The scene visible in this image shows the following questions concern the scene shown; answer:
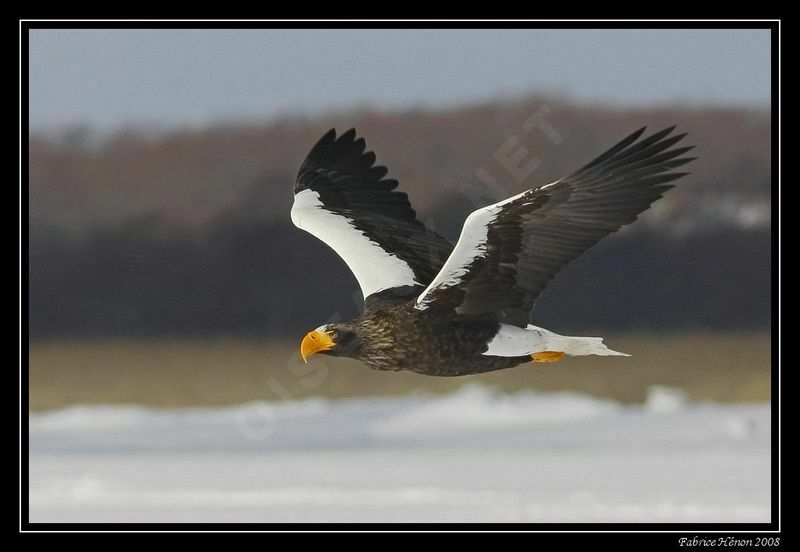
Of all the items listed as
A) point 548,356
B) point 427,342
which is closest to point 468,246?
point 427,342

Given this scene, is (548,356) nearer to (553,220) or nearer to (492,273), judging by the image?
(492,273)

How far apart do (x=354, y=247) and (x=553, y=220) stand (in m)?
1.61

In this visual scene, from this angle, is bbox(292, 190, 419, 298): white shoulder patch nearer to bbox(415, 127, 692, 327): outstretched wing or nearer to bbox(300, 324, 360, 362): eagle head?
bbox(300, 324, 360, 362): eagle head

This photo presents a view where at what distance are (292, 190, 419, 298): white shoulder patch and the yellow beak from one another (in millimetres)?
559

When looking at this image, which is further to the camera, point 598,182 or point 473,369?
point 473,369

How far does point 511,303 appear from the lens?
17.4 feet

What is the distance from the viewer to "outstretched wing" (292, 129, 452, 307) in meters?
6.12

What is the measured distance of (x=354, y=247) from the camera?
629 cm

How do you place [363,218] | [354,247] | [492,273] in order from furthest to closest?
[363,218], [354,247], [492,273]

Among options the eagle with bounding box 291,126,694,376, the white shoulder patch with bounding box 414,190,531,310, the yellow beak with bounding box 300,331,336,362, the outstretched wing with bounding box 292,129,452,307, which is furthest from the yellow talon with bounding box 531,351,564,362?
the yellow beak with bounding box 300,331,336,362
